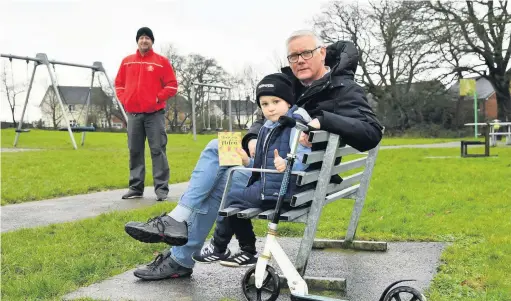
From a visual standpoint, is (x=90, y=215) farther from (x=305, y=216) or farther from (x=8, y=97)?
(x=8, y=97)

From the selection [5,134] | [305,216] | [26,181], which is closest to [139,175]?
[26,181]

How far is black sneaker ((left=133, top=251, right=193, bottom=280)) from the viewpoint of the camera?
3.47 m

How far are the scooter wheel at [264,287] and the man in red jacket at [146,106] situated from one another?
4387 mm

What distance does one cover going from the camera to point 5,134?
30.8m

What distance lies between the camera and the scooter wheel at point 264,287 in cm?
288

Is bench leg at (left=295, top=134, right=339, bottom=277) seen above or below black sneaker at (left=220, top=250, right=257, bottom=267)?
above

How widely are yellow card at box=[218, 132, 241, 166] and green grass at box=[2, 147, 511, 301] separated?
1.18 metres

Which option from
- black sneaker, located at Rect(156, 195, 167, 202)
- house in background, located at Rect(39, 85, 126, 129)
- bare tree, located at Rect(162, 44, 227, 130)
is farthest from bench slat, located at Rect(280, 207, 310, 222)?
bare tree, located at Rect(162, 44, 227, 130)

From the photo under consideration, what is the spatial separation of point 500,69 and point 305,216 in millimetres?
34900

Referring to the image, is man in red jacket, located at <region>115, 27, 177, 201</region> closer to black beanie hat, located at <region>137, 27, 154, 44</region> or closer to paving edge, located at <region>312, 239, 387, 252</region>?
black beanie hat, located at <region>137, 27, 154, 44</region>

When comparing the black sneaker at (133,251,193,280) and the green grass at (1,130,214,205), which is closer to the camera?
the black sneaker at (133,251,193,280)

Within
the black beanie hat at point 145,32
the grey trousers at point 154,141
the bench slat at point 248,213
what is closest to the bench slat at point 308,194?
the bench slat at point 248,213

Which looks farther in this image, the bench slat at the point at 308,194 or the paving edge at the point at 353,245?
the paving edge at the point at 353,245

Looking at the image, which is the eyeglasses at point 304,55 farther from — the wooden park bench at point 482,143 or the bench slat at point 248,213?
the wooden park bench at point 482,143
